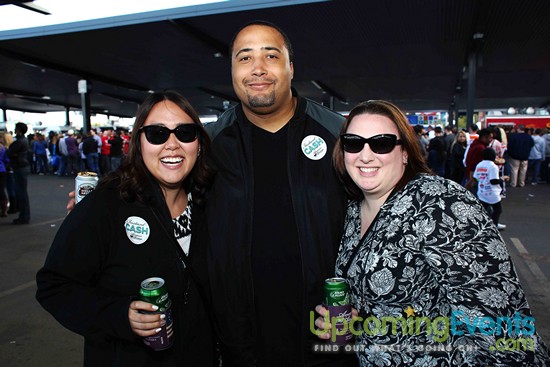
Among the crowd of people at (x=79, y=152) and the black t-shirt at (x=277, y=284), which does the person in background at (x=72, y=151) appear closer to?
the crowd of people at (x=79, y=152)

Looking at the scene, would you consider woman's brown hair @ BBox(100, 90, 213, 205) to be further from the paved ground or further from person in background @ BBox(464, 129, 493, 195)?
person in background @ BBox(464, 129, 493, 195)

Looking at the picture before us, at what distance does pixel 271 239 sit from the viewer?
223 centimetres

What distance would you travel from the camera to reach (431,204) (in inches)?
64.5

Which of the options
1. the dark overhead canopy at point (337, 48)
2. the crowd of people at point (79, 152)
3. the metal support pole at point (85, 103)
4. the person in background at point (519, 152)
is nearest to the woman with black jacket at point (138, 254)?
the dark overhead canopy at point (337, 48)

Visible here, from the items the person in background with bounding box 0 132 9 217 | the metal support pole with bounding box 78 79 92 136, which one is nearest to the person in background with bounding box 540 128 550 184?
the person in background with bounding box 0 132 9 217

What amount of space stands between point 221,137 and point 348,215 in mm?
873

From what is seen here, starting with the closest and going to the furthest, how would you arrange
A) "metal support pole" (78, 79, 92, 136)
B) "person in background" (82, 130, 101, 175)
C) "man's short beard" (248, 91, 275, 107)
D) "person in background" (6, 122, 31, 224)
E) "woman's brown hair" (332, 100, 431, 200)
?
"woman's brown hair" (332, 100, 431, 200), "man's short beard" (248, 91, 275, 107), "person in background" (6, 122, 31, 224), "person in background" (82, 130, 101, 175), "metal support pole" (78, 79, 92, 136)

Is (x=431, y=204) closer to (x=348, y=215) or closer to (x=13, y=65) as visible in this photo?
(x=348, y=215)

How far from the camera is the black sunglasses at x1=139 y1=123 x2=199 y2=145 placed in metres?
1.97

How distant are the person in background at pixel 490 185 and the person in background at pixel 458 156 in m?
5.55

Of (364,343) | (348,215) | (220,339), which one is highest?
(348,215)

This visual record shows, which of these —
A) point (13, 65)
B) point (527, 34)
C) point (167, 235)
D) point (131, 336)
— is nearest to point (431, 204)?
point (167, 235)

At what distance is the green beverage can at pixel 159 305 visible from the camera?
1.62 m

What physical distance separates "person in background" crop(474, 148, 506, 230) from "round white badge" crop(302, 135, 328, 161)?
5796 mm
